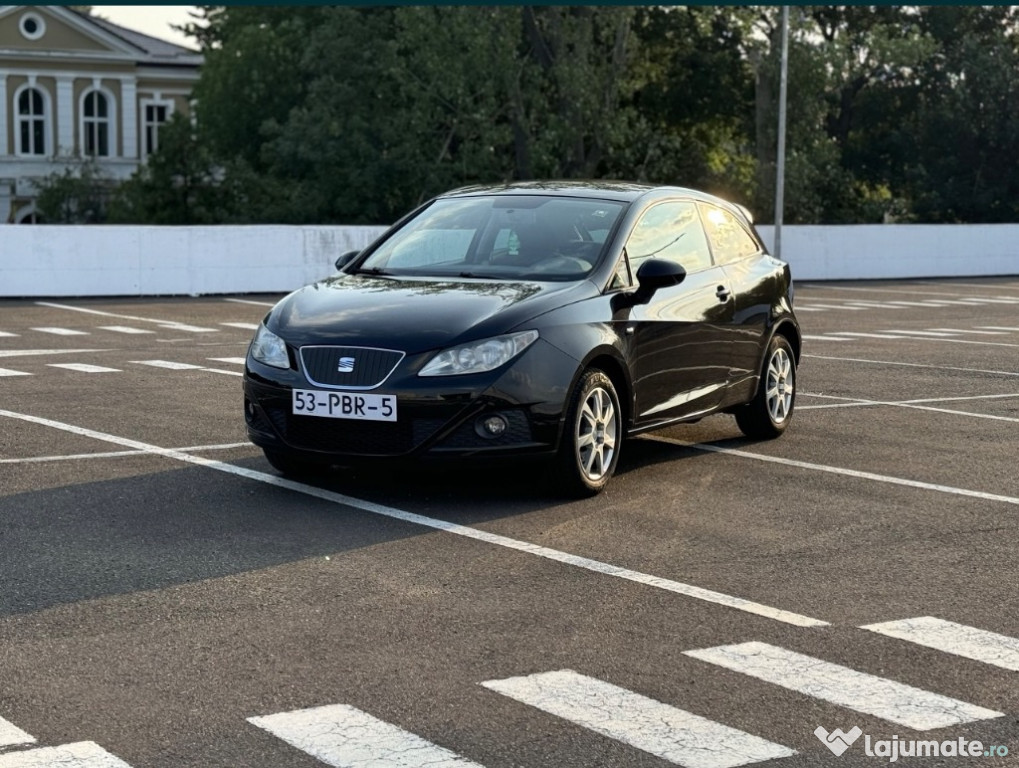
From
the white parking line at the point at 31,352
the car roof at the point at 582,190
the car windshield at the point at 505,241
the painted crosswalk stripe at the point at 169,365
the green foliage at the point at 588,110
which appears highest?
the green foliage at the point at 588,110

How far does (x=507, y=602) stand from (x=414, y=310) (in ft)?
8.43

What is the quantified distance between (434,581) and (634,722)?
2.00 metres

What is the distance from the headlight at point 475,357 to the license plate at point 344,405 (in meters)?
0.23

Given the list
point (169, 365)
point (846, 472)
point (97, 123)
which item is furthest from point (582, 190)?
point (97, 123)

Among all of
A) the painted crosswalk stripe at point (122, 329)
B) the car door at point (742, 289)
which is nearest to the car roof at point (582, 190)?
the car door at point (742, 289)

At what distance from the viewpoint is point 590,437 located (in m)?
8.90

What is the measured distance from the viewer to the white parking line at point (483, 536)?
255 inches

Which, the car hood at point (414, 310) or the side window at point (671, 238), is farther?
the side window at point (671, 238)

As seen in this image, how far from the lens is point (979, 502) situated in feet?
29.2

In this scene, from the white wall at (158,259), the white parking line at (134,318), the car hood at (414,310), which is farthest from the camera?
the white wall at (158,259)

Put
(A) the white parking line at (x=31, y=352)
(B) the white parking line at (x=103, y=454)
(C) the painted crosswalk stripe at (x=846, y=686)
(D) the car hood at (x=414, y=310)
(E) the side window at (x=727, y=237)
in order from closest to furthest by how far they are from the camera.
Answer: (C) the painted crosswalk stripe at (x=846, y=686) → (D) the car hood at (x=414, y=310) → (B) the white parking line at (x=103, y=454) → (E) the side window at (x=727, y=237) → (A) the white parking line at (x=31, y=352)

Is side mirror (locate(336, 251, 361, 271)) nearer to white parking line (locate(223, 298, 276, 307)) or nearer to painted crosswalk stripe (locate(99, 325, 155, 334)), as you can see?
painted crosswalk stripe (locate(99, 325, 155, 334))

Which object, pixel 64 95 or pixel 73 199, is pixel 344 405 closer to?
pixel 73 199

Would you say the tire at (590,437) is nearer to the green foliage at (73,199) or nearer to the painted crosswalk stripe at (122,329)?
the painted crosswalk stripe at (122,329)
